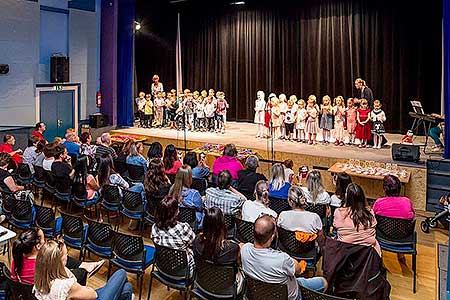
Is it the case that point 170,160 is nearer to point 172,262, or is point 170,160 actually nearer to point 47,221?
point 47,221

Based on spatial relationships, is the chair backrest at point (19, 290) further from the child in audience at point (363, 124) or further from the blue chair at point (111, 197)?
the child in audience at point (363, 124)

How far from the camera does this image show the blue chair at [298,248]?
188 inches

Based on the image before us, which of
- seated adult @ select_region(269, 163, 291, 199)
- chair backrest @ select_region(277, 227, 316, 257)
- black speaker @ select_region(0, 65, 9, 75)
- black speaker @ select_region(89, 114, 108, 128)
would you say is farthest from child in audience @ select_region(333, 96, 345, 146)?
black speaker @ select_region(0, 65, 9, 75)

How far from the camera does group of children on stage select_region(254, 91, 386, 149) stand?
1113 cm

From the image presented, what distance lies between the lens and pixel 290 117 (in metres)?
12.2

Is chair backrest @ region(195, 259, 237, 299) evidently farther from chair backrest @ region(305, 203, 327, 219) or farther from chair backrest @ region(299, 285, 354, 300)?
chair backrest @ region(305, 203, 327, 219)

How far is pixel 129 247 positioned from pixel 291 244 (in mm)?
1619

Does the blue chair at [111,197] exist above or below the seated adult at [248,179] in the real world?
below

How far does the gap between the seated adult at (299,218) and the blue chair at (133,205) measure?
217 centimetres

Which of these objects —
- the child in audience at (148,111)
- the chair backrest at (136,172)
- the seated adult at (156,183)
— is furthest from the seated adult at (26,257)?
the child in audience at (148,111)

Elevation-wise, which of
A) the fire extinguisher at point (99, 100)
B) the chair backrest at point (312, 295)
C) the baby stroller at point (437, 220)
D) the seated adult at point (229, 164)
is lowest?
the baby stroller at point (437, 220)

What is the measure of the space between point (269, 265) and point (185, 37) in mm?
15187

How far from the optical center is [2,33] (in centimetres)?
1200

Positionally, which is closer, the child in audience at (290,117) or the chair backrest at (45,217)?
the chair backrest at (45,217)
